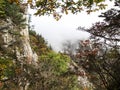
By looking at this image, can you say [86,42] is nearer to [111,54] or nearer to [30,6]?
[111,54]

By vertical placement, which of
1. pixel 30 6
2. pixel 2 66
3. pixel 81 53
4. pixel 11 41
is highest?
pixel 30 6

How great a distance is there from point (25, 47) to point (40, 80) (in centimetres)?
2101

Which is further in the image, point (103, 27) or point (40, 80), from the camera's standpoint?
point (40, 80)

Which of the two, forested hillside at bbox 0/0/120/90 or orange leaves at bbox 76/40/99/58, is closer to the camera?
forested hillside at bbox 0/0/120/90

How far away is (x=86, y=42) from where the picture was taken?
14.4 m

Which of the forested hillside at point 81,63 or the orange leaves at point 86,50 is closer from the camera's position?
the forested hillside at point 81,63

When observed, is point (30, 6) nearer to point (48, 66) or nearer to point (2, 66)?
point (2, 66)

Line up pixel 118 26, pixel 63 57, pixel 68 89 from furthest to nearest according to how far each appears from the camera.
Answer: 1. pixel 63 57
2. pixel 68 89
3. pixel 118 26

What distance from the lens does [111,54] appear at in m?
12.2

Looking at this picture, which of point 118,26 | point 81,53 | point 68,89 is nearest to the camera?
point 118,26

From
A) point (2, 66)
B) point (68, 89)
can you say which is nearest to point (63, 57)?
point (68, 89)

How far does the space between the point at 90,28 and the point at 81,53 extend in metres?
1.51

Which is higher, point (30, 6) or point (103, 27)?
point (30, 6)

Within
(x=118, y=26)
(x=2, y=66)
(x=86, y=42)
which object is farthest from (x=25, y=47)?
(x=2, y=66)
